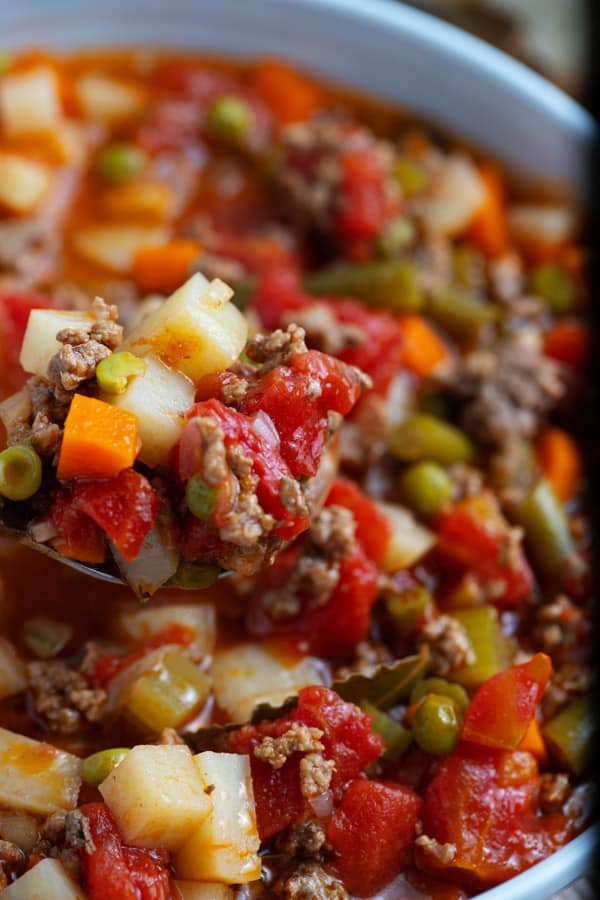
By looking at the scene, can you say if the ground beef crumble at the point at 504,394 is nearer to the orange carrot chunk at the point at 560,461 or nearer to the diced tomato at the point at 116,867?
the orange carrot chunk at the point at 560,461

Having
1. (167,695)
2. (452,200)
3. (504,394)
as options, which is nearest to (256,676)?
(167,695)

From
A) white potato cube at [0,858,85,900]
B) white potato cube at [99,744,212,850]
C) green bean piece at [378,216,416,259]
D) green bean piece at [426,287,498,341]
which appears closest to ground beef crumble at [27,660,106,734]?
white potato cube at [99,744,212,850]

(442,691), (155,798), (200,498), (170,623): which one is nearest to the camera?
(200,498)

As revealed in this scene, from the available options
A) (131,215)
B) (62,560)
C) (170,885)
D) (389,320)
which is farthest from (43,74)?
(170,885)

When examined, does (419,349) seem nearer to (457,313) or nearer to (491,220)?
(457,313)

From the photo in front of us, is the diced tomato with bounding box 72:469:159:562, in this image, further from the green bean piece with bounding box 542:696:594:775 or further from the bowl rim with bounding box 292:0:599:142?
the bowl rim with bounding box 292:0:599:142

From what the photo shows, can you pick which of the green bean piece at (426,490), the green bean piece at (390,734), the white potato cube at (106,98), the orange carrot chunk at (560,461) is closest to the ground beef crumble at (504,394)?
the orange carrot chunk at (560,461)
